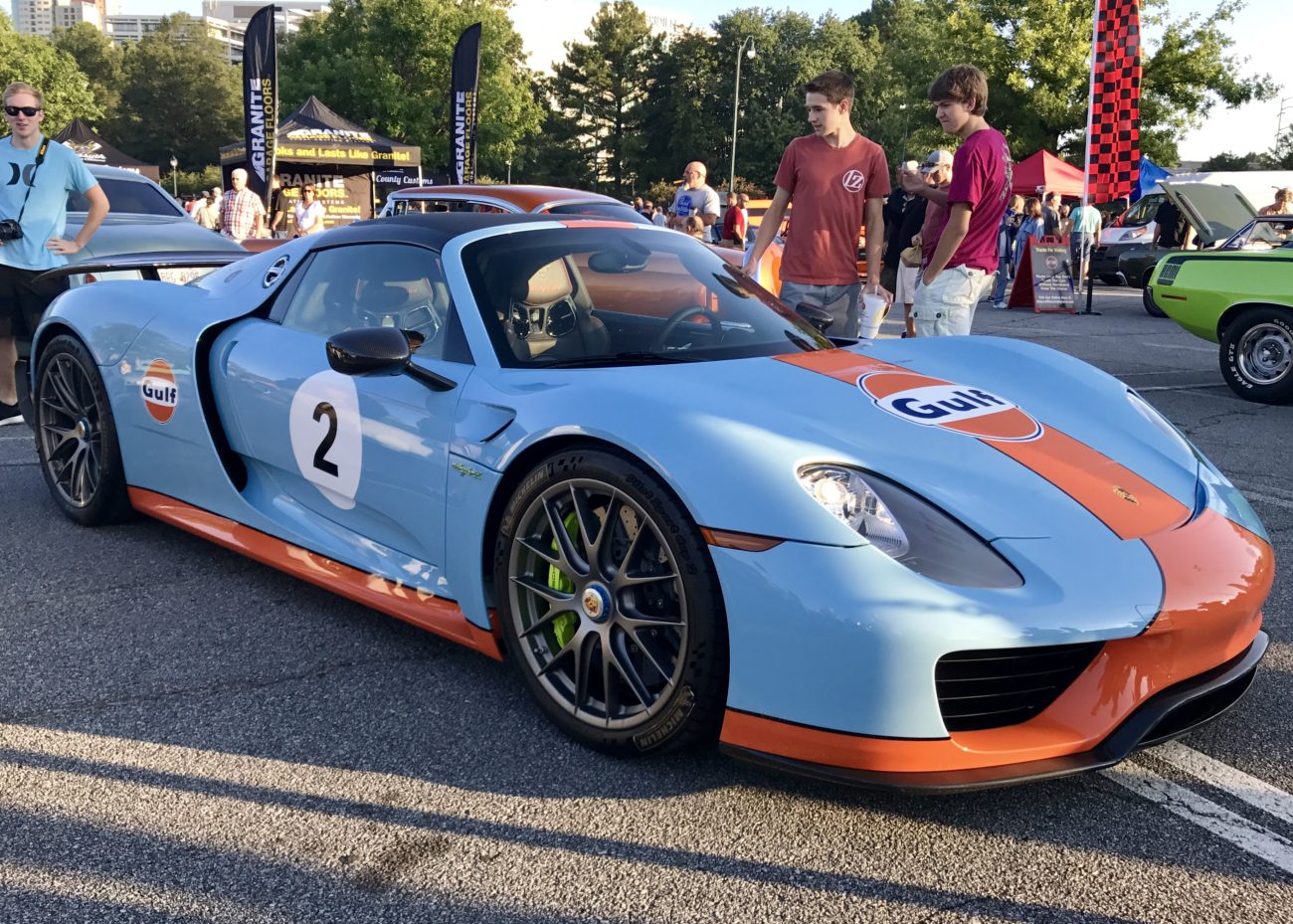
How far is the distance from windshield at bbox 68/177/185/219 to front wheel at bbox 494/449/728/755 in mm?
6746

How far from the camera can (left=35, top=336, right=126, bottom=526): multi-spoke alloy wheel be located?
162 inches

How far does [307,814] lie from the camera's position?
2309 mm

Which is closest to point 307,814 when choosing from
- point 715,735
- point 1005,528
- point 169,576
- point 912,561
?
point 715,735

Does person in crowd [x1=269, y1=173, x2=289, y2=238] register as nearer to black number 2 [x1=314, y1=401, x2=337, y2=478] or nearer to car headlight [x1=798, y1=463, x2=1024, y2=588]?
black number 2 [x1=314, y1=401, x2=337, y2=478]

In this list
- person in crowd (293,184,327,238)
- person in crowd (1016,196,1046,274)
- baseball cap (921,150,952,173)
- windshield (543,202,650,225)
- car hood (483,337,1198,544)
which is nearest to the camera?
car hood (483,337,1198,544)

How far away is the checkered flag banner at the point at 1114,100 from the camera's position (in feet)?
47.0

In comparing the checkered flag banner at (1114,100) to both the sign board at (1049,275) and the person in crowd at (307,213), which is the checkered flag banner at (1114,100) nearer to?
the sign board at (1049,275)

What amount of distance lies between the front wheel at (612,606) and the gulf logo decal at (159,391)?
5.50ft

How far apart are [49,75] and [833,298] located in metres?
55.4

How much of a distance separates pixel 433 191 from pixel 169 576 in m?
5.86

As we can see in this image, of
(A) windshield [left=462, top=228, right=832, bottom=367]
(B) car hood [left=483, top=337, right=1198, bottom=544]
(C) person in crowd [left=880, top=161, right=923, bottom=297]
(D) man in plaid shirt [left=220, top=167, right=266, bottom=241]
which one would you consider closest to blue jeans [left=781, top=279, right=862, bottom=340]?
(A) windshield [left=462, top=228, right=832, bottom=367]

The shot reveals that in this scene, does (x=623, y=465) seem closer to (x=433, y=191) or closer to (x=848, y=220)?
(x=848, y=220)

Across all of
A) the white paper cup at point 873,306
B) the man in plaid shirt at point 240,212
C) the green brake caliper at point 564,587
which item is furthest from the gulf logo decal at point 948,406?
the man in plaid shirt at point 240,212

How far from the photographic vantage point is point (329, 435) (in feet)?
10.4
